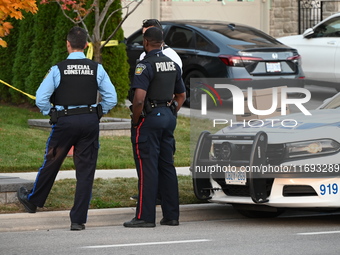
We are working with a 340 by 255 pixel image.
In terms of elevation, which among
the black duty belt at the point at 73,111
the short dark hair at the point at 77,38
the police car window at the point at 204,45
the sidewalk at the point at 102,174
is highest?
the short dark hair at the point at 77,38

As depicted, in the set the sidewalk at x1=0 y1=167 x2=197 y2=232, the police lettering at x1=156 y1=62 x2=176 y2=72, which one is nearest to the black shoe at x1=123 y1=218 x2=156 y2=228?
the sidewalk at x1=0 y1=167 x2=197 y2=232

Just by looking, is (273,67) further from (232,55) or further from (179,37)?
(179,37)

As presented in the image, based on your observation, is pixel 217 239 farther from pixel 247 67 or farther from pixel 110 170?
pixel 247 67

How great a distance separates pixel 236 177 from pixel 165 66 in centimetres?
129

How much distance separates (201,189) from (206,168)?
22cm

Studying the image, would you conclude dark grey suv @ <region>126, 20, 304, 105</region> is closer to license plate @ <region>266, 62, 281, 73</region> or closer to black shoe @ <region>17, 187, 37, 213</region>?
license plate @ <region>266, 62, 281, 73</region>

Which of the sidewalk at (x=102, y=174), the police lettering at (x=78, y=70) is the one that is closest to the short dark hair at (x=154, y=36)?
the police lettering at (x=78, y=70)

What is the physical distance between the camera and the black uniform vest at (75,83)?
8.49 meters

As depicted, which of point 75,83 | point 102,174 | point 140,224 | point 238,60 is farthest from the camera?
point 238,60

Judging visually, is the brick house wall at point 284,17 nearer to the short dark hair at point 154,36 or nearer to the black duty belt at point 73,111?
the short dark hair at point 154,36

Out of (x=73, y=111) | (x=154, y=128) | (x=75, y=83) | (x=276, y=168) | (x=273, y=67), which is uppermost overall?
(x=75, y=83)

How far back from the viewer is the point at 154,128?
8727 millimetres

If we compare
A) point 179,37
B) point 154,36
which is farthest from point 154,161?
point 179,37

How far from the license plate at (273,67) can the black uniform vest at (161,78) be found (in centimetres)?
775
